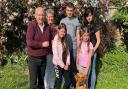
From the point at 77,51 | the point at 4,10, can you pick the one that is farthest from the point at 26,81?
the point at 4,10

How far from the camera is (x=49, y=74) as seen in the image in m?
9.32

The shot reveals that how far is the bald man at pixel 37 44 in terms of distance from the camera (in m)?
8.77

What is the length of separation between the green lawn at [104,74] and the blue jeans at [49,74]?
2.25 feet

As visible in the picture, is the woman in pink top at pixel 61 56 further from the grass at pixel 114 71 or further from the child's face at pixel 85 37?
the grass at pixel 114 71

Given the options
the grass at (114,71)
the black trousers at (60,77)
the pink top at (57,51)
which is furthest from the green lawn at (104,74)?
the pink top at (57,51)

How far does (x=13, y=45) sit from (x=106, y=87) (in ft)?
10.3

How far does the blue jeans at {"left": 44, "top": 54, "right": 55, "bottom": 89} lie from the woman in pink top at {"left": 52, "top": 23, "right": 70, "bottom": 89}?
0.32 ft

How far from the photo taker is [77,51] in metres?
9.78

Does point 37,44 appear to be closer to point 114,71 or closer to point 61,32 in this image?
point 61,32

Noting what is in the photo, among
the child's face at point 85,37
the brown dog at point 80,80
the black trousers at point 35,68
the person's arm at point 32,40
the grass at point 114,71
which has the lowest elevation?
the grass at point 114,71

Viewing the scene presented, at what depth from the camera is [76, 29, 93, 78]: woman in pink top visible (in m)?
9.77

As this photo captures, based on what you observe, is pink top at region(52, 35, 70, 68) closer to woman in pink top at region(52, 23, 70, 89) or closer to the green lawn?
woman in pink top at region(52, 23, 70, 89)

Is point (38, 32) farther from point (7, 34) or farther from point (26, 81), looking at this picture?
point (7, 34)

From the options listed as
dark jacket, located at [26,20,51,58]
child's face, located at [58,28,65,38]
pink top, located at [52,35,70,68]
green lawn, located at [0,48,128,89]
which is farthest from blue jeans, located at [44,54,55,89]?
green lawn, located at [0,48,128,89]
